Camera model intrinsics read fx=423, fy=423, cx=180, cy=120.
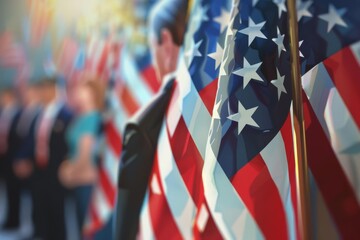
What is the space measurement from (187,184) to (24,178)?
2.72ft

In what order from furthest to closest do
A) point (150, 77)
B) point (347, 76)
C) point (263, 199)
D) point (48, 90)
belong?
point (48, 90) → point (150, 77) → point (347, 76) → point (263, 199)

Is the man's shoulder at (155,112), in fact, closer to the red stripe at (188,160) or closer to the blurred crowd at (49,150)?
the red stripe at (188,160)

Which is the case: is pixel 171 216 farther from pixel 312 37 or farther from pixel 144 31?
pixel 144 31

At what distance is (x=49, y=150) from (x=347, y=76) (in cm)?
99

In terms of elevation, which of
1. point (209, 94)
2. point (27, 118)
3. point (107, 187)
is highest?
point (27, 118)

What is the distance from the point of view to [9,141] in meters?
1.57

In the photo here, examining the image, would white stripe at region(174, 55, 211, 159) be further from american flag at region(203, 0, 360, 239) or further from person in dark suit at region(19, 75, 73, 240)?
person in dark suit at region(19, 75, 73, 240)

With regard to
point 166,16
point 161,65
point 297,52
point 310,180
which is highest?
point 166,16

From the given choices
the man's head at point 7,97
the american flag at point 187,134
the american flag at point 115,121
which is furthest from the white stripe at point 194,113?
the man's head at point 7,97

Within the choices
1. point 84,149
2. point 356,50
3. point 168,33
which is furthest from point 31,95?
point 356,50

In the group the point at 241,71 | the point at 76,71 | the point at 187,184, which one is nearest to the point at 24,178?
the point at 76,71

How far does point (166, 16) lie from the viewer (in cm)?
112

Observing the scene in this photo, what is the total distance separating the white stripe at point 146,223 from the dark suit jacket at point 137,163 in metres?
0.02

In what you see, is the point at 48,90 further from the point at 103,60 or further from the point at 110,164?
the point at 110,164
